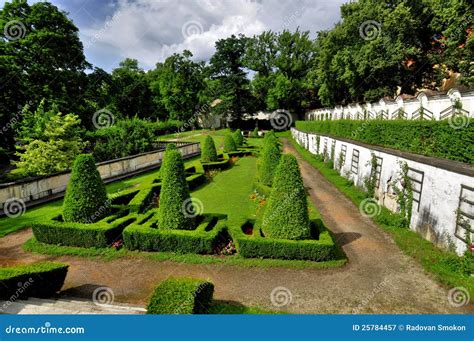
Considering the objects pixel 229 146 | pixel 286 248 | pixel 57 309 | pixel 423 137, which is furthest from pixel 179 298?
pixel 229 146

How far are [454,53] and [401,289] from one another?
92.8 feet

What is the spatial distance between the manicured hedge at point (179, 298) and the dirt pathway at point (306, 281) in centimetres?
200

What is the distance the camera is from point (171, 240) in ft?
35.3

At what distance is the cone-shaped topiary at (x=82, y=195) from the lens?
39.1 ft

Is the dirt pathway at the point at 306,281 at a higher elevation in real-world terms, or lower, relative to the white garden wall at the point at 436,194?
lower

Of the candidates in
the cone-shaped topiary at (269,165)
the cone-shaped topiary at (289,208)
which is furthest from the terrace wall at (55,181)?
the cone-shaped topiary at (289,208)

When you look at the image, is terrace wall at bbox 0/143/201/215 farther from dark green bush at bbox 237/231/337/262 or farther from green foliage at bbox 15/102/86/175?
dark green bush at bbox 237/231/337/262

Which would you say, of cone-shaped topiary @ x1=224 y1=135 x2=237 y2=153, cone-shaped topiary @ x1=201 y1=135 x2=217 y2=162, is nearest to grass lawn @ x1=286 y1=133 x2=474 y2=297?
cone-shaped topiary @ x1=201 y1=135 x2=217 y2=162

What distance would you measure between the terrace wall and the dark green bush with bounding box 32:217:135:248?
20.6 feet

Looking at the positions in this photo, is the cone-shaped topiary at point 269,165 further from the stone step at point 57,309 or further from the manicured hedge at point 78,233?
the stone step at point 57,309

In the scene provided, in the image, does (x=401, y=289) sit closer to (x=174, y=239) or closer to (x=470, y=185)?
(x=470, y=185)

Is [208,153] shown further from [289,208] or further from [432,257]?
[432,257]

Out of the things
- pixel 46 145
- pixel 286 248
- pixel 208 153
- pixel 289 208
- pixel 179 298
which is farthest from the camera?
pixel 208 153

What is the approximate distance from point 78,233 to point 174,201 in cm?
409
